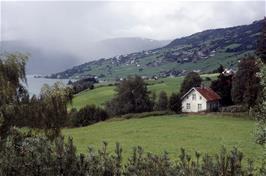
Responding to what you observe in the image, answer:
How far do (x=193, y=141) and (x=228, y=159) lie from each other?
36465 millimetres

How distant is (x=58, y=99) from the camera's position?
2067 centimetres

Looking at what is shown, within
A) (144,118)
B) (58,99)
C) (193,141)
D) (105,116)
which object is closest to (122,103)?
(105,116)

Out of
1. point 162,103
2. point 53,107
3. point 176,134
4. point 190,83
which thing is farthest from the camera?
point 190,83

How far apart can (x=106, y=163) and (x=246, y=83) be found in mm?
58108

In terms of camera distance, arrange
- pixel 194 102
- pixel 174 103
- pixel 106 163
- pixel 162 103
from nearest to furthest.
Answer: pixel 106 163 → pixel 162 103 → pixel 174 103 → pixel 194 102

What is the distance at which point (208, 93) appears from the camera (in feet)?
310

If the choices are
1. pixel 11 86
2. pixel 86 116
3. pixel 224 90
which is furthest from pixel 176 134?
pixel 224 90

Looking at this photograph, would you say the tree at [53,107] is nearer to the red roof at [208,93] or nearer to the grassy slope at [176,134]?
the grassy slope at [176,134]

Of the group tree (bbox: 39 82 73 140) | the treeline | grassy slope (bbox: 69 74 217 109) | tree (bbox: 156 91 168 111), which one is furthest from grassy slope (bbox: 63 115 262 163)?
grassy slope (bbox: 69 74 217 109)

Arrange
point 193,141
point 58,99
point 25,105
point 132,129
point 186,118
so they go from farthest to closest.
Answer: point 186,118
point 132,129
point 193,141
point 58,99
point 25,105

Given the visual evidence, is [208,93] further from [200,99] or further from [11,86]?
[11,86]

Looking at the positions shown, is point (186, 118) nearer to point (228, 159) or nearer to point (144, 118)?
point (144, 118)

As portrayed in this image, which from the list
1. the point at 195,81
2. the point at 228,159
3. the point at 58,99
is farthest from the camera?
the point at 195,81

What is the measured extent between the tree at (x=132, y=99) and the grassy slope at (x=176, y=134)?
1866 cm
